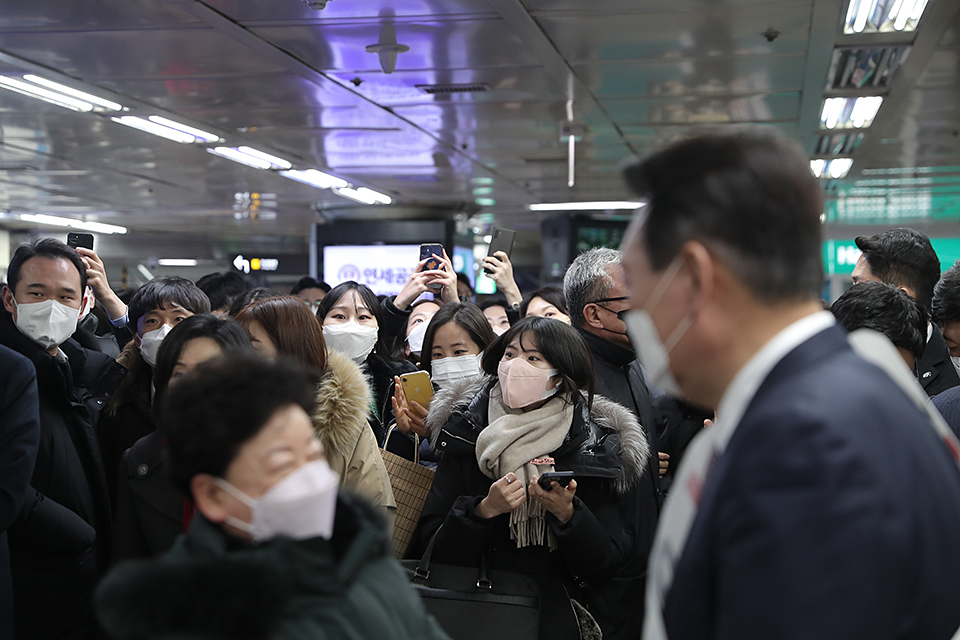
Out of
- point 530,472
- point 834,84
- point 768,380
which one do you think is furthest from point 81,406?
point 834,84

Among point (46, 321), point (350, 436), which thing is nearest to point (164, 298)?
point (46, 321)

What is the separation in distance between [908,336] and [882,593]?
2042 mm

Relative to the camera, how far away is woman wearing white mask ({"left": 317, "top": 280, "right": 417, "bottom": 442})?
420 cm

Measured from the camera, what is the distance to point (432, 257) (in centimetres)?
491

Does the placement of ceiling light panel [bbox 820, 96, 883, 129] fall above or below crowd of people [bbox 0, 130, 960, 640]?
above

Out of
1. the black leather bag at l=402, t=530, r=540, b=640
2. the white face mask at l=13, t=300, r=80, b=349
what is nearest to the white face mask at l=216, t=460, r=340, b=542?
the black leather bag at l=402, t=530, r=540, b=640

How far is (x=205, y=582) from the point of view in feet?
4.02

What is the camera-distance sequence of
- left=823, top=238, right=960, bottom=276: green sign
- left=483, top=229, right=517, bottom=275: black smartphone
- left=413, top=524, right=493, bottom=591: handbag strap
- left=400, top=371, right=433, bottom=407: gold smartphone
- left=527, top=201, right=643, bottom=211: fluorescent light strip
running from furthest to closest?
left=823, top=238, right=960, bottom=276: green sign, left=527, top=201, right=643, bottom=211: fluorescent light strip, left=483, top=229, right=517, bottom=275: black smartphone, left=400, top=371, right=433, bottom=407: gold smartphone, left=413, top=524, right=493, bottom=591: handbag strap

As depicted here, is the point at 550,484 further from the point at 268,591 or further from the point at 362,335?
the point at 362,335

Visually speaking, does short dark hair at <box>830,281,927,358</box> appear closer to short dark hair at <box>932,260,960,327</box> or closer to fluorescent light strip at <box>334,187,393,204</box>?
short dark hair at <box>932,260,960,327</box>

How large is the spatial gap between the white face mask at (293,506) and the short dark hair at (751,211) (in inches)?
25.6

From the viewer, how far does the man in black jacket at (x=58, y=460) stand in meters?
2.85

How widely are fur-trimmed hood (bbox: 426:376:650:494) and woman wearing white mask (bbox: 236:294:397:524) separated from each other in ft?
0.90

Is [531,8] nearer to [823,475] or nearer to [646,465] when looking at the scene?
[646,465]
